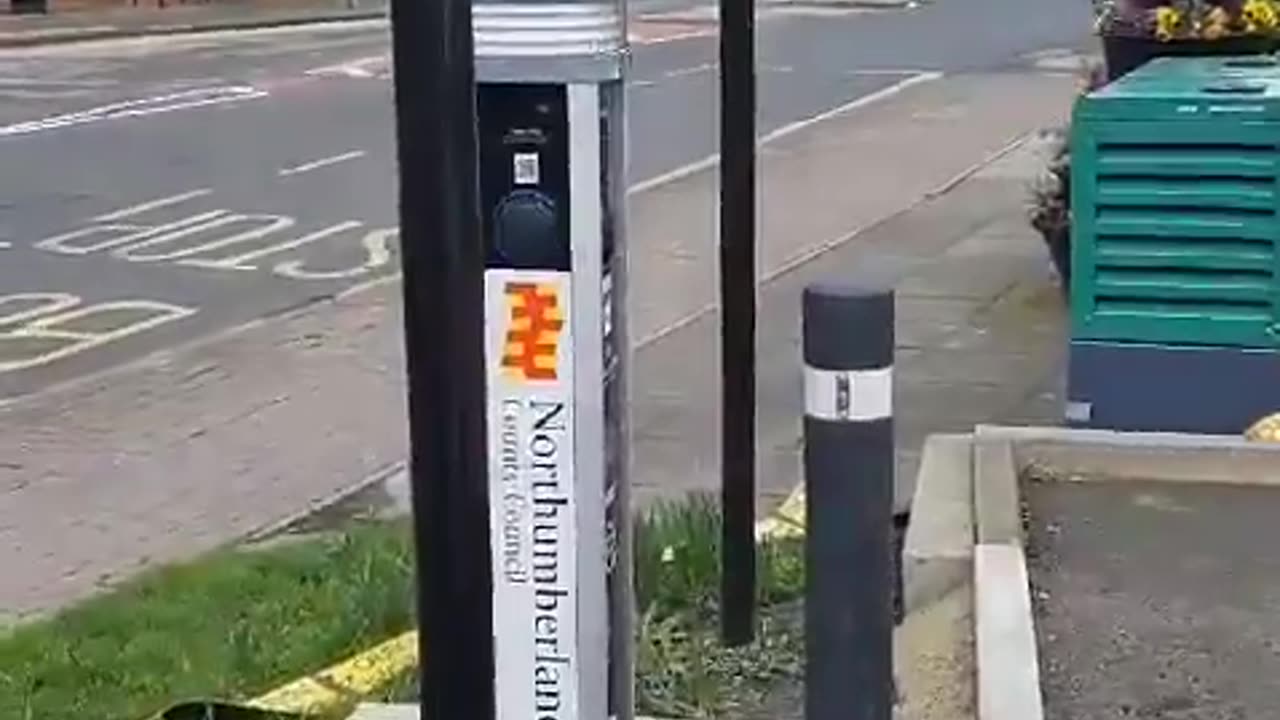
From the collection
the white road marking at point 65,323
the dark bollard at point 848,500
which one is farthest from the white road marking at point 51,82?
the dark bollard at point 848,500

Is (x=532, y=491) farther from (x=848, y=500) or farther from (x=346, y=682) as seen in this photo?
(x=346, y=682)

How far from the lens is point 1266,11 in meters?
8.33

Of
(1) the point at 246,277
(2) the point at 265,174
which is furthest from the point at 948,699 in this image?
(2) the point at 265,174

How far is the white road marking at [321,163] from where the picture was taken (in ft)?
51.9

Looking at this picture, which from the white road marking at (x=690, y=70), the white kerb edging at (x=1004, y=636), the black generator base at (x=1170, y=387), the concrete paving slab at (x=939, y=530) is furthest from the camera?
the white road marking at (x=690, y=70)

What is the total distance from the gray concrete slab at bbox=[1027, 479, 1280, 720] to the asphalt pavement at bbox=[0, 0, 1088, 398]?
5266 millimetres

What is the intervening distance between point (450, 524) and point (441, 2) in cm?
59

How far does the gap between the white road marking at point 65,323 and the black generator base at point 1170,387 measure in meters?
4.91

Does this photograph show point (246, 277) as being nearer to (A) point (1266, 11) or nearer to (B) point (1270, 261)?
(A) point (1266, 11)

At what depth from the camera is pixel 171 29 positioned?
3241 cm

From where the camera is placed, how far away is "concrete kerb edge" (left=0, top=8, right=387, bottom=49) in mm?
29484

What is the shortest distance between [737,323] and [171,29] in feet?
94.0

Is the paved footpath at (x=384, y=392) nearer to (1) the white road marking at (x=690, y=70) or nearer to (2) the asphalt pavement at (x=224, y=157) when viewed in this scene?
(2) the asphalt pavement at (x=224, y=157)

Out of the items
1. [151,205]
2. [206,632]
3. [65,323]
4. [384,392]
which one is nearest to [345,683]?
[206,632]
